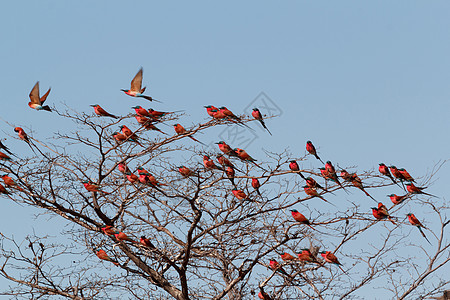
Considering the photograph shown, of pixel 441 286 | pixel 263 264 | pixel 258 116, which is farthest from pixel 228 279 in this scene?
pixel 441 286

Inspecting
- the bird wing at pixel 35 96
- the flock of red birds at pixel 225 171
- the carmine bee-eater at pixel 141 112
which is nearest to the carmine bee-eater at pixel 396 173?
the flock of red birds at pixel 225 171

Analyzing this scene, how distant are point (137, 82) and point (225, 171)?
101 inches

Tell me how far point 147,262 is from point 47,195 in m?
2.19

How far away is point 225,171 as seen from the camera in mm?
8977

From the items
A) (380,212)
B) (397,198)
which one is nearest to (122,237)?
(380,212)

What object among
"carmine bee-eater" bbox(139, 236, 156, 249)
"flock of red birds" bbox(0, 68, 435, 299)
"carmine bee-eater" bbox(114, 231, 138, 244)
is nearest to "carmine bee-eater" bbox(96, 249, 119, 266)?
"flock of red birds" bbox(0, 68, 435, 299)

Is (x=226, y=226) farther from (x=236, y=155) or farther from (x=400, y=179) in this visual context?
(x=400, y=179)

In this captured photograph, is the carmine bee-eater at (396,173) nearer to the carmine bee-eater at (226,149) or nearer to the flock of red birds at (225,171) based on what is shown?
the flock of red birds at (225,171)

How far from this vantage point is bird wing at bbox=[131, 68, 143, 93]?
996cm

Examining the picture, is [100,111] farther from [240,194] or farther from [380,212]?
[380,212]

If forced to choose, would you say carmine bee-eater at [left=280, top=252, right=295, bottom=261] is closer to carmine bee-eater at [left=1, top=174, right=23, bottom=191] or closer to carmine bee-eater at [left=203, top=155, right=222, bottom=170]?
carmine bee-eater at [left=203, top=155, right=222, bottom=170]

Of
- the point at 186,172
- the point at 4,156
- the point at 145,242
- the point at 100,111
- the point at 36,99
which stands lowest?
the point at 145,242

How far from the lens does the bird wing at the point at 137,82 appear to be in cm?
996

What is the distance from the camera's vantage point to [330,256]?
30.6ft
